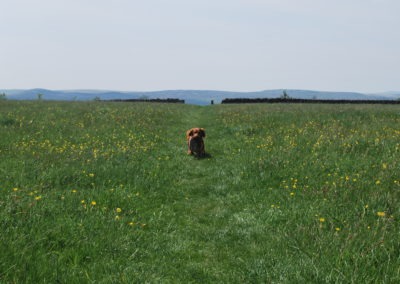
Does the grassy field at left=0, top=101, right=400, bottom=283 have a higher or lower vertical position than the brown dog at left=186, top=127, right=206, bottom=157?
lower

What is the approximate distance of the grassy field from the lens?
3.97 metres

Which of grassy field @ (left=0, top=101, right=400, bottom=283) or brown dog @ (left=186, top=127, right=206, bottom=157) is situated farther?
brown dog @ (left=186, top=127, right=206, bottom=157)

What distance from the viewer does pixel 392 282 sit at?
11.7ft

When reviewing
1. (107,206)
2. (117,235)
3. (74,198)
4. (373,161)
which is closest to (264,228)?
(117,235)

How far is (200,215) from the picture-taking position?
614 centimetres

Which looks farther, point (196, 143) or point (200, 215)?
point (196, 143)

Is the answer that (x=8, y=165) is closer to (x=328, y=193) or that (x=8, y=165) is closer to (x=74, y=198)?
(x=74, y=198)

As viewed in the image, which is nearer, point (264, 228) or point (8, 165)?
point (264, 228)

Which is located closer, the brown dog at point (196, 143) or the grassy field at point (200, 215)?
the grassy field at point (200, 215)

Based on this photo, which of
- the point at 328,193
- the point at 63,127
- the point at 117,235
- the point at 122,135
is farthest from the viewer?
→ the point at 63,127

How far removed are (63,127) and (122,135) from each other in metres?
3.24

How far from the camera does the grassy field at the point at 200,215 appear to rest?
3.97 m

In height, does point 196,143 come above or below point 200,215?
above

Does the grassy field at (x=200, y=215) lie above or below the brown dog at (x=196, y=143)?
below
